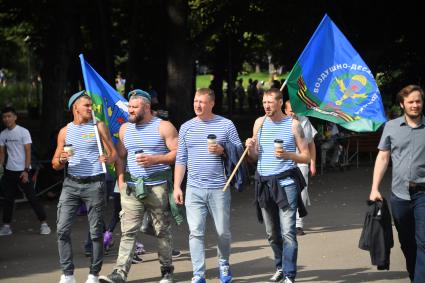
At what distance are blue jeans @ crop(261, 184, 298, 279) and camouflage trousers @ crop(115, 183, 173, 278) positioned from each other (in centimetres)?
93

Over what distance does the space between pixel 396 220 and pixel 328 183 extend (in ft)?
32.0

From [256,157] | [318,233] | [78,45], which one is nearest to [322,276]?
[256,157]

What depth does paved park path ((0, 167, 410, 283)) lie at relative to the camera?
880cm

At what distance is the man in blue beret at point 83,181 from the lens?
835 centimetres

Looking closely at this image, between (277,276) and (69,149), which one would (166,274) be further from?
(69,149)

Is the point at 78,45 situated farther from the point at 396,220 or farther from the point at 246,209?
the point at 396,220

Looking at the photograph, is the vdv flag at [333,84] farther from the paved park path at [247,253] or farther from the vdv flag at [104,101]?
the vdv flag at [104,101]

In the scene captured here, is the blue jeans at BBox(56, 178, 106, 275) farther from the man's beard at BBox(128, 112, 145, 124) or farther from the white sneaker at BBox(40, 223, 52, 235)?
the white sneaker at BBox(40, 223, 52, 235)

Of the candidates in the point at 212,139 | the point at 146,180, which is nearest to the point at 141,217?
the point at 146,180

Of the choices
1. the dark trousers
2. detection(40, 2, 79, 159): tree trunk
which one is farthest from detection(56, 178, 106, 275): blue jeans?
detection(40, 2, 79, 159): tree trunk

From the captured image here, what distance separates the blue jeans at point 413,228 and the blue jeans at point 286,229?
3.46ft

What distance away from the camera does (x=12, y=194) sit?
1208cm

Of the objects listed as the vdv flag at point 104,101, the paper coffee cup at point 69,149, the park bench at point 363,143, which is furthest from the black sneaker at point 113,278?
the park bench at point 363,143

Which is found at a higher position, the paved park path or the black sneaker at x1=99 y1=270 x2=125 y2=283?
the black sneaker at x1=99 y1=270 x2=125 y2=283
